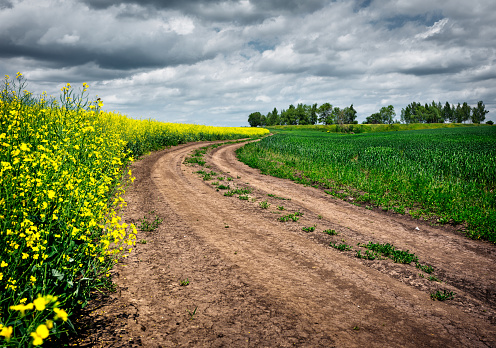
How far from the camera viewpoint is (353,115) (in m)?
143

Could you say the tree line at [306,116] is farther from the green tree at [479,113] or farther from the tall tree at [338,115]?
the green tree at [479,113]

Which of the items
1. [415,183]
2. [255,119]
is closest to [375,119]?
[255,119]

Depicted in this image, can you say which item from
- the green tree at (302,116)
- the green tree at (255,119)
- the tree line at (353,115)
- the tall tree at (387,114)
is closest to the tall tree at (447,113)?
the tree line at (353,115)

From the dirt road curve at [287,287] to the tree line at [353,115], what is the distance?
5217 inches

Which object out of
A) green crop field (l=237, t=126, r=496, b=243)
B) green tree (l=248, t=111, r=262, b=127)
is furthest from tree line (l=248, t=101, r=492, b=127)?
green crop field (l=237, t=126, r=496, b=243)

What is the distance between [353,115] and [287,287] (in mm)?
151118

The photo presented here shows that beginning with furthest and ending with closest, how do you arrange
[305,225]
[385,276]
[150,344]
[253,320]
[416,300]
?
[305,225] < [385,276] < [416,300] < [253,320] < [150,344]

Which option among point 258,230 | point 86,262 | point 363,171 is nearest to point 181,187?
point 258,230

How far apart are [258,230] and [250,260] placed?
1.76 m

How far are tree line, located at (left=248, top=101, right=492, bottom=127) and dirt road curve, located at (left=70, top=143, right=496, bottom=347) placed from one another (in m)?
133

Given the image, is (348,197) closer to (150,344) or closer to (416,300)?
(416,300)

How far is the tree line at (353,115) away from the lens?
140875mm

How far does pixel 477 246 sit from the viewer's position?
23.7 feet

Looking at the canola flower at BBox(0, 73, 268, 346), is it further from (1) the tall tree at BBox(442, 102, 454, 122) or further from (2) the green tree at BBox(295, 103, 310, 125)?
(1) the tall tree at BBox(442, 102, 454, 122)
